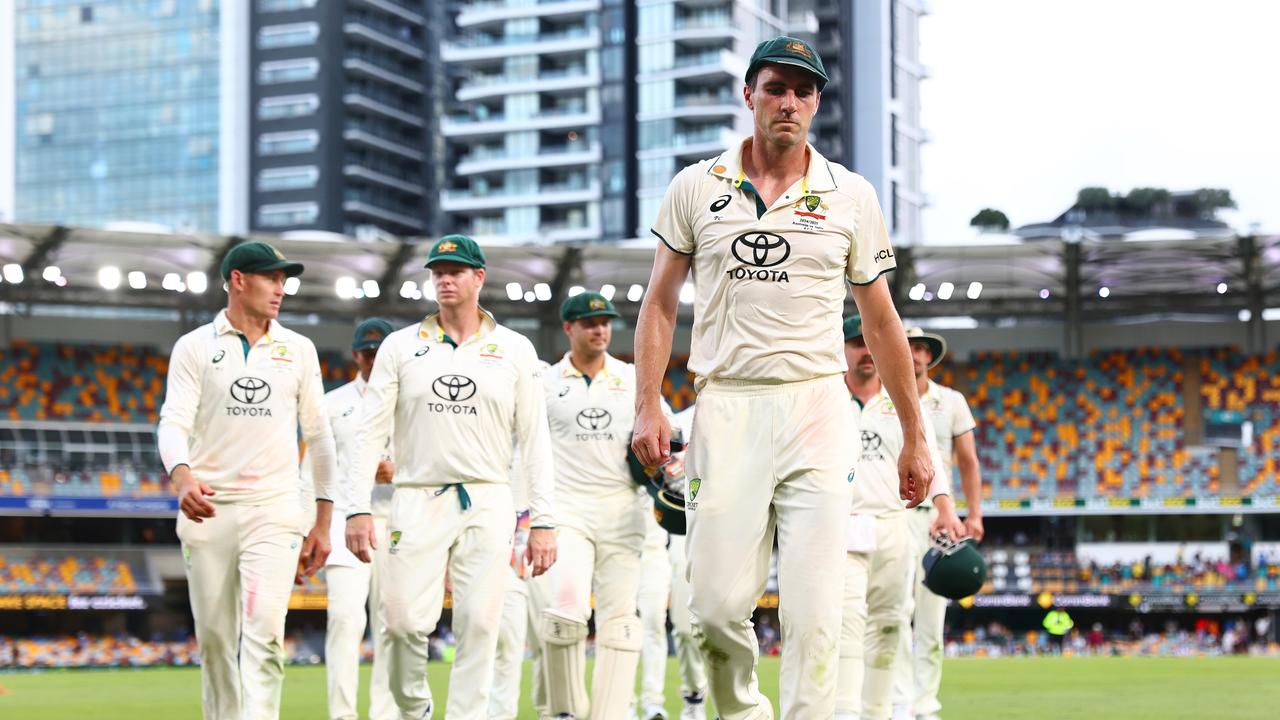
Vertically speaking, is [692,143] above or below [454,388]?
above

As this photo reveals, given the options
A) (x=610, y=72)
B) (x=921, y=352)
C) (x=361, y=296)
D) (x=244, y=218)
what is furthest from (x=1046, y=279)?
(x=244, y=218)

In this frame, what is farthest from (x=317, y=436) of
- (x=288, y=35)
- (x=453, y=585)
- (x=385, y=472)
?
(x=288, y=35)

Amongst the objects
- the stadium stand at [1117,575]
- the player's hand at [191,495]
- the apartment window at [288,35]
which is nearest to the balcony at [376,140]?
the apartment window at [288,35]

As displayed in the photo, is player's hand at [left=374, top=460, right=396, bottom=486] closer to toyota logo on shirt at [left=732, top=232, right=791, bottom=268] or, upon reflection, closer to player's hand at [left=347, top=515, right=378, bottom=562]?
player's hand at [left=347, top=515, right=378, bottom=562]

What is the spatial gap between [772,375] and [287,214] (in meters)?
104

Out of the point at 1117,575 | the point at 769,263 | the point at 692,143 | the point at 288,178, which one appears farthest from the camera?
the point at 288,178

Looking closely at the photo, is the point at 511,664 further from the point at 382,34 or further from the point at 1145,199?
the point at 382,34

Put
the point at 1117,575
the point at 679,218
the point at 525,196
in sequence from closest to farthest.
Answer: the point at 679,218 < the point at 1117,575 < the point at 525,196

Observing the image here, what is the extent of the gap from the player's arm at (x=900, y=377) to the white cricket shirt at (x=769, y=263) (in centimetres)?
9

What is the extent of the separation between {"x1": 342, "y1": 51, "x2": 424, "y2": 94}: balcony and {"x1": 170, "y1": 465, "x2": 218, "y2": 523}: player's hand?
101 metres

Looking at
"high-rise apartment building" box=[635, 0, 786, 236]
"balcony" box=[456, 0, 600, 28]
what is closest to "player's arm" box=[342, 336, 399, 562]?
"high-rise apartment building" box=[635, 0, 786, 236]

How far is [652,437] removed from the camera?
5.96 meters

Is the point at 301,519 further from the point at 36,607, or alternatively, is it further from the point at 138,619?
the point at 138,619

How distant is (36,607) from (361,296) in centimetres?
1081
